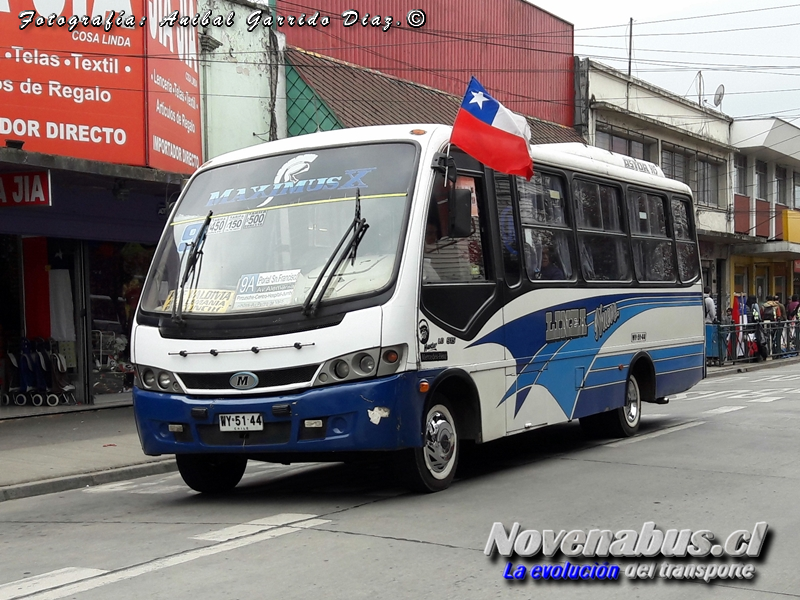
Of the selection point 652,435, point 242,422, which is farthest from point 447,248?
point 652,435

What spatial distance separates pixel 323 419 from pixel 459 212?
6.29 feet

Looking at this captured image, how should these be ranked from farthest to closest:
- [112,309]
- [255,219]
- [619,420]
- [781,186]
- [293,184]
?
[781,186]
[112,309]
[619,420]
[293,184]
[255,219]

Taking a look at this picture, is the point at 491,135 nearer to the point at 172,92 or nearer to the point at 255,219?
the point at 255,219

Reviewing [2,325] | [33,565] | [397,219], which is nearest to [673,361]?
[397,219]

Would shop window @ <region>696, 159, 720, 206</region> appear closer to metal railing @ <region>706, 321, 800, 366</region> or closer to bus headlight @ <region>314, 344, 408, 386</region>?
metal railing @ <region>706, 321, 800, 366</region>

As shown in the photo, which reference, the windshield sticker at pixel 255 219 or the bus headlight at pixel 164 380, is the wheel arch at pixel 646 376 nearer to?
the windshield sticker at pixel 255 219

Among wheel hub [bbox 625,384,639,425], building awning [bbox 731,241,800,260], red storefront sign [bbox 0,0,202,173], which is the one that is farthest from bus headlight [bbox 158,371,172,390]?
building awning [bbox 731,241,800,260]

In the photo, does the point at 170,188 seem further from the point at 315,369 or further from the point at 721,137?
the point at 721,137

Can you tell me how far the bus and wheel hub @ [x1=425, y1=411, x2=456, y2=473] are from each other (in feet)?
0.05

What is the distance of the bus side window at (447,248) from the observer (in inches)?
328

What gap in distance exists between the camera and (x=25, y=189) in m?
A: 13.9

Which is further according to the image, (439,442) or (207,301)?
(439,442)

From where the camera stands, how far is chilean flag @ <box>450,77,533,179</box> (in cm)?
909

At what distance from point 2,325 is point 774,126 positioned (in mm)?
32329
